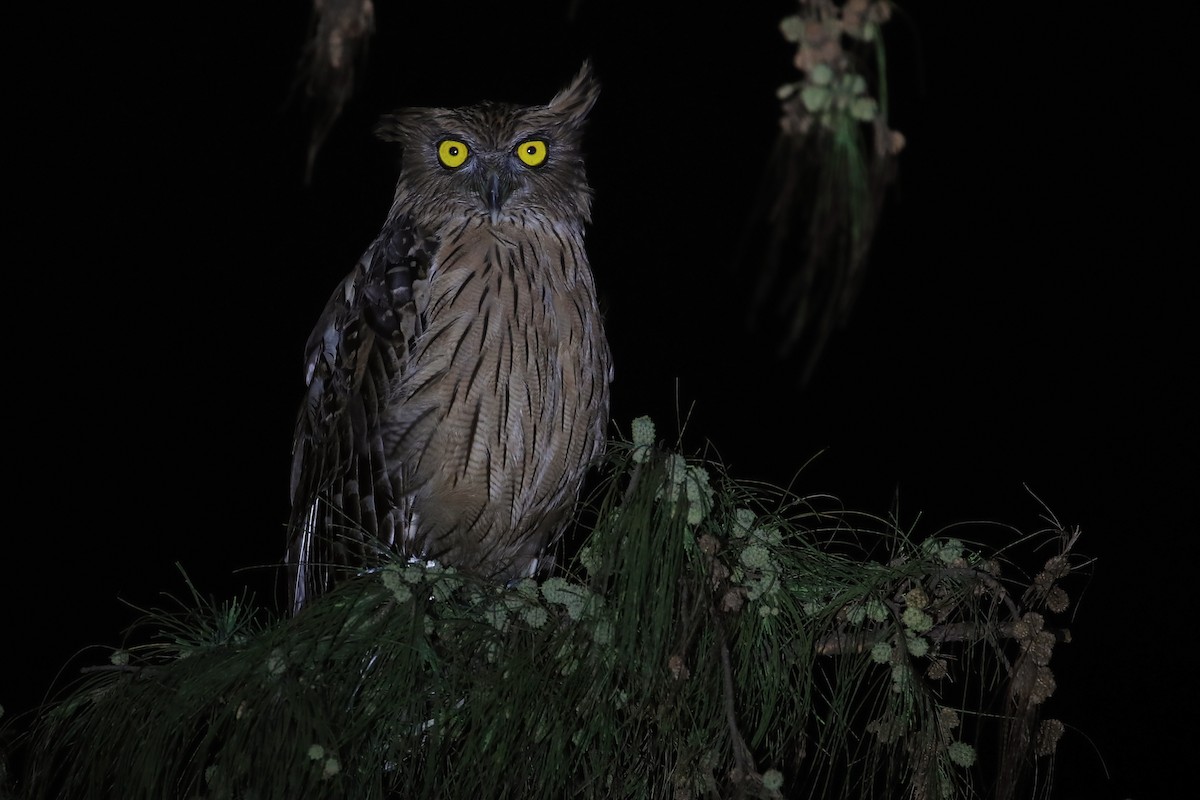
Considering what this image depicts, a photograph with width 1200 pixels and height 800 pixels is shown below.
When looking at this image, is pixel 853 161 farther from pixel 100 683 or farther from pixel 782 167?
pixel 100 683

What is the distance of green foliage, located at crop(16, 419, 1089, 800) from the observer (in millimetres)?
1311

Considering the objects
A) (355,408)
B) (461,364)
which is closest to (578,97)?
(461,364)

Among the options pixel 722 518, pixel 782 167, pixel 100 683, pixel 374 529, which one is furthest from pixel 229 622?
pixel 782 167

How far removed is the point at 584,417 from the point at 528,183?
457 mm

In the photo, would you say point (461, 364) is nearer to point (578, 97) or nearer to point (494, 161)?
point (494, 161)

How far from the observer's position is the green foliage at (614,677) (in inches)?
51.6

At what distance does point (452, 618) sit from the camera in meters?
1.41

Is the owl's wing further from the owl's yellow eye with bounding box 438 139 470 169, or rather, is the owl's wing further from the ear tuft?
the ear tuft

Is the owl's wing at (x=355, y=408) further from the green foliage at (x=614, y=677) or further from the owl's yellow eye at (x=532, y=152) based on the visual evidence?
the green foliage at (x=614, y=677)

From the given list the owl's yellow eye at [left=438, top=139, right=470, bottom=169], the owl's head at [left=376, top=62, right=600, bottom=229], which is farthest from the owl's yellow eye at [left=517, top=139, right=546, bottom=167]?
the owl's yellow eye at [left=438, top=139, right=470, bottom=169]

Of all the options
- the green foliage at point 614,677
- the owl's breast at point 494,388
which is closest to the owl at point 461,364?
the owl's breast at point 494,388

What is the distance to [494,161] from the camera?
204cm

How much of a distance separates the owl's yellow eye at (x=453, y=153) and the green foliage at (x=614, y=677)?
0.91 metres

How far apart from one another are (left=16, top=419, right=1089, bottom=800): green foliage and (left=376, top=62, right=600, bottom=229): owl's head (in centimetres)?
85
